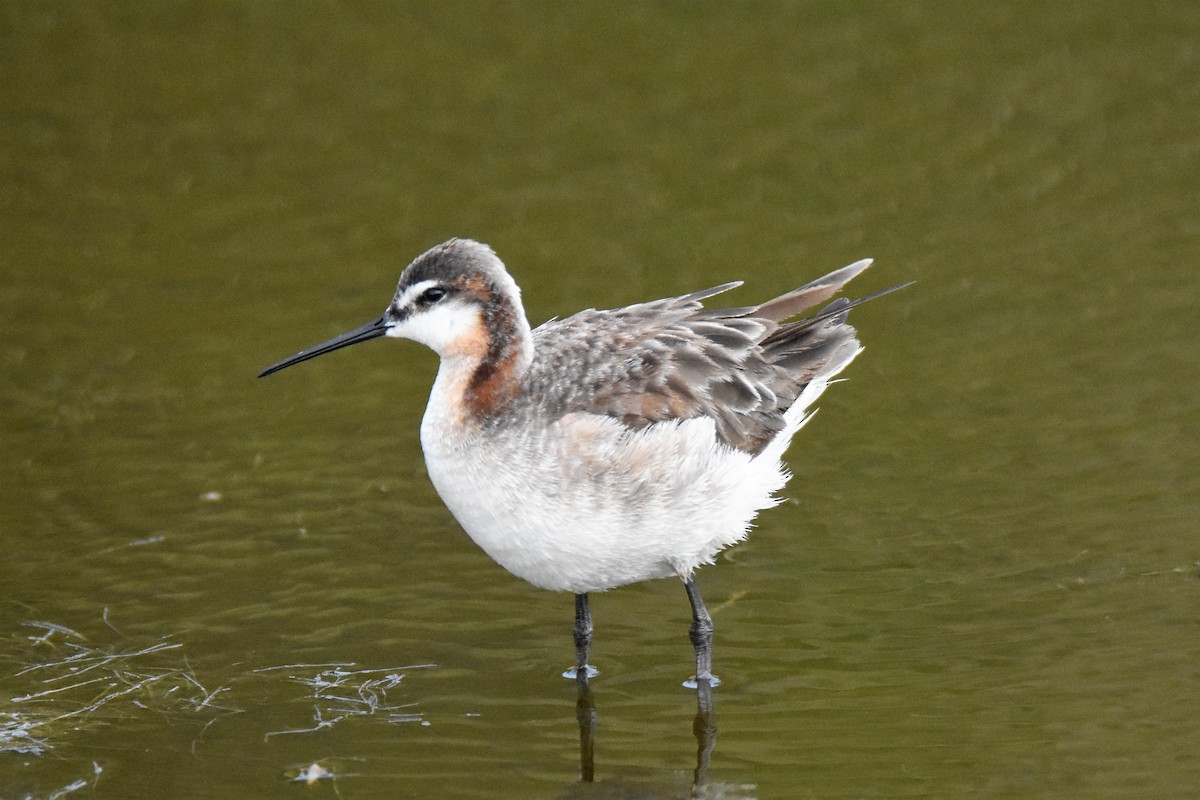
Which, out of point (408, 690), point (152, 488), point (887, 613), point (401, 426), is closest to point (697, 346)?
point (887, 613)

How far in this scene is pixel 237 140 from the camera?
14594mm

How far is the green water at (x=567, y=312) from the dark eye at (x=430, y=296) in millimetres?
1739

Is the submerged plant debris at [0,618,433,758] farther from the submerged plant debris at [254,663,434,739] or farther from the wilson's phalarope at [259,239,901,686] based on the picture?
the wilson's phalarope at [259,239,901,686]

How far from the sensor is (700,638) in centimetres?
834

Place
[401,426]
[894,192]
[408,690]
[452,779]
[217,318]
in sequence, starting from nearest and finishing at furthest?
[452,779] → [408,690] → [401,426] → [217,318] → [894,192]

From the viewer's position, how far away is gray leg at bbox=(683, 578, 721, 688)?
831 centimetres

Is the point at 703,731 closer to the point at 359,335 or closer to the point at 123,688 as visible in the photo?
the point at 359,335

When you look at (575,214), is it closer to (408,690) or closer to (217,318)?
(217,318)

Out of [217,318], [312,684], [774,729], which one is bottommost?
[774,729]

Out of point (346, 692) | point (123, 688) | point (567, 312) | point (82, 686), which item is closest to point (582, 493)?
point (346, 692)

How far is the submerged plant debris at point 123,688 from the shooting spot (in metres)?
7.98

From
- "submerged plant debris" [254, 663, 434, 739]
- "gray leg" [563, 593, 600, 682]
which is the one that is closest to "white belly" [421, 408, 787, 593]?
"gray leg" [563, 593, 600, 682]

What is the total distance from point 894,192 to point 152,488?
606cm

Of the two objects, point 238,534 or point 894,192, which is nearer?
point 238,534
